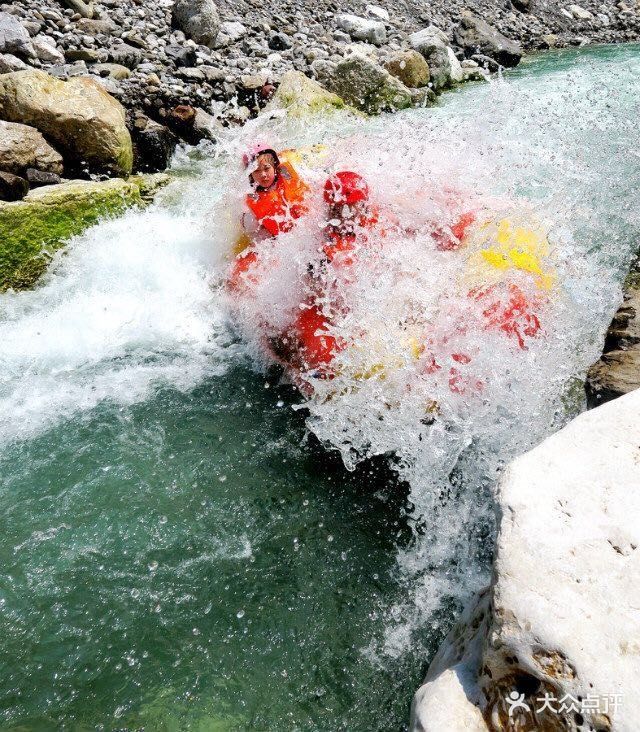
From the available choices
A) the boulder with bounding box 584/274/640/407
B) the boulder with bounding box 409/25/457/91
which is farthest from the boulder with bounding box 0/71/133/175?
the boulder with bounding box 409/25/457/91

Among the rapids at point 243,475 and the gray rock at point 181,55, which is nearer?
the rapids at point 243,475

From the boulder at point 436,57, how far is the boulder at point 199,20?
3653 millimetres

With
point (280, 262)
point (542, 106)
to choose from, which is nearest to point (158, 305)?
point (280, 262)

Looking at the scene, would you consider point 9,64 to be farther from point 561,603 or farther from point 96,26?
point 561,603

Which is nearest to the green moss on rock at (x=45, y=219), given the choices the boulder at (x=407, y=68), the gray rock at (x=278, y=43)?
the gray rock at (x=278, y=43)

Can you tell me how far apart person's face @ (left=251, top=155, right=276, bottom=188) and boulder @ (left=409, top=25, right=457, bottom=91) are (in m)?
6.60

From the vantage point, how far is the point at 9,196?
Result: 481cm

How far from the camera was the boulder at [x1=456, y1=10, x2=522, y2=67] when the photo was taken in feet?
38.1

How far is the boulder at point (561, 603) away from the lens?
141cm

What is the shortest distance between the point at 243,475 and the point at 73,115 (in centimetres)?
411

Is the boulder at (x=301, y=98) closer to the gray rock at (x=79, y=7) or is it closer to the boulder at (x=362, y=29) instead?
the gray rock at (x=79, y=7)

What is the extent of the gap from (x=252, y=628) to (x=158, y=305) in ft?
9.11

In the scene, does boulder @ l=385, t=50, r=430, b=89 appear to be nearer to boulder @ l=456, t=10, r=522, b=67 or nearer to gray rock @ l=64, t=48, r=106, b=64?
boulder @ l=456, t=10, r=522, b=67

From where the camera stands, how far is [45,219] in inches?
191
